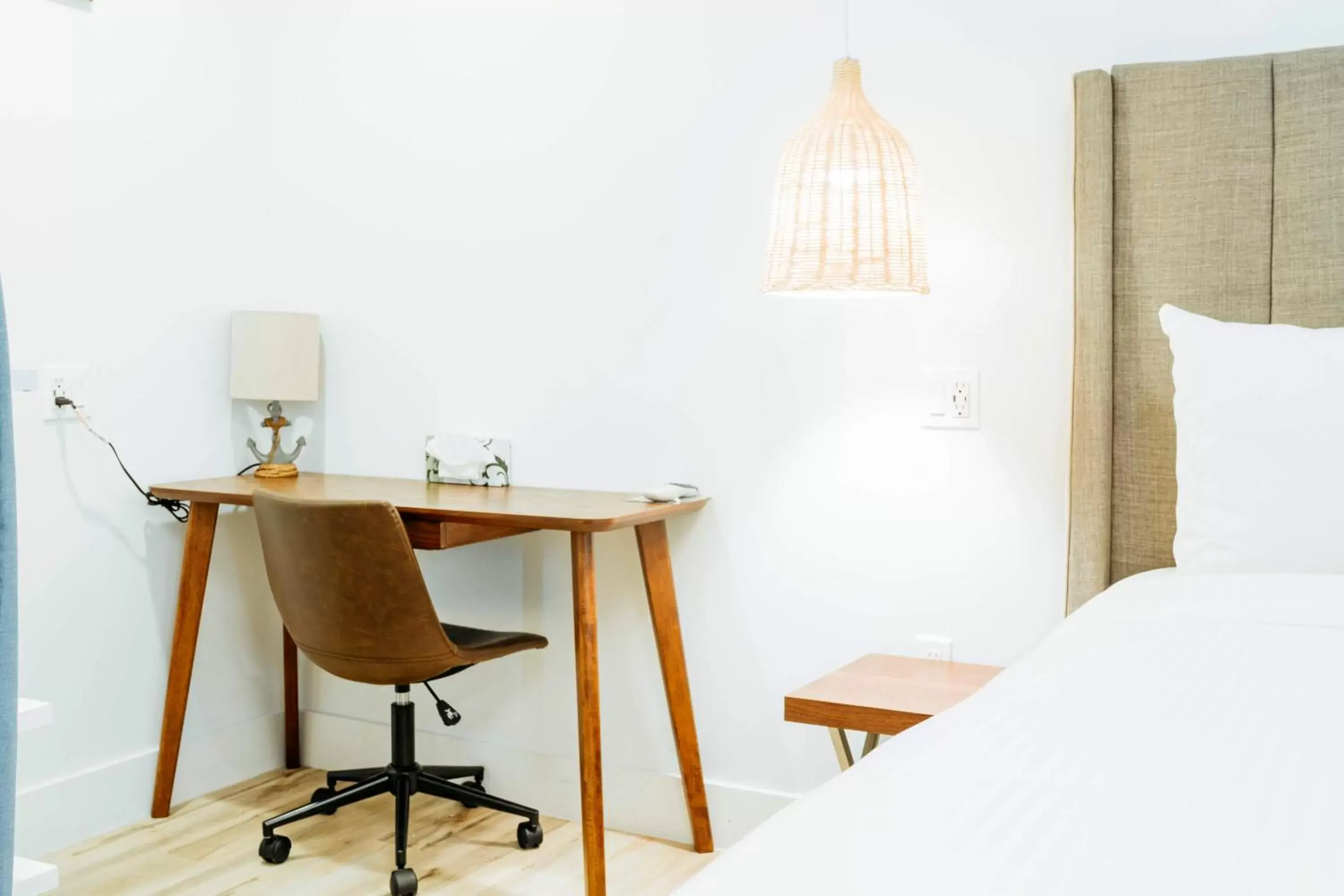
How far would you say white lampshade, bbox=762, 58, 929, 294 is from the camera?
2066 mm

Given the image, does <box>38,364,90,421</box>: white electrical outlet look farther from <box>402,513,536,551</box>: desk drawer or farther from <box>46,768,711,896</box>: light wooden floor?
<box>46,768,711,896</box>: light wooden floor

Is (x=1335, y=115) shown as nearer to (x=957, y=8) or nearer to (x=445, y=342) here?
(x=957, y=8)

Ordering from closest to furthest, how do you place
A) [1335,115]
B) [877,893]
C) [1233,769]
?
[877,893] → [1233,769] → [1335,115]

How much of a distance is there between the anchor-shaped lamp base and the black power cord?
0.65ft

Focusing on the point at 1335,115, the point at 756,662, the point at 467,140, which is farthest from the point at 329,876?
the point at 1335,115

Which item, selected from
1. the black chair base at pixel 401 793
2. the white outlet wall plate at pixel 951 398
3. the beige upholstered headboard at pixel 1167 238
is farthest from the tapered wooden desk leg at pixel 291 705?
the beige upholstered headboard at pixel 1167 238

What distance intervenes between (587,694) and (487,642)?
0.27 metres

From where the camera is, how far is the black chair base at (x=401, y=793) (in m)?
2.47

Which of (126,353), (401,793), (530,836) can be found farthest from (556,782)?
(126,353)

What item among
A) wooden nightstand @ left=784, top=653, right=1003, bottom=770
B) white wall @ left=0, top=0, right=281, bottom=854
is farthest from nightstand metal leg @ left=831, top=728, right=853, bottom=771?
white wall @ left=0, top=0, right=281, bottom=854

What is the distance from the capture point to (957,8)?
229 centimetres

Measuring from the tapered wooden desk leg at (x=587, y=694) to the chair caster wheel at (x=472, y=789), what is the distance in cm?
38

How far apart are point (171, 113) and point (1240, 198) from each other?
2416mm

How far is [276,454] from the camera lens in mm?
3074
